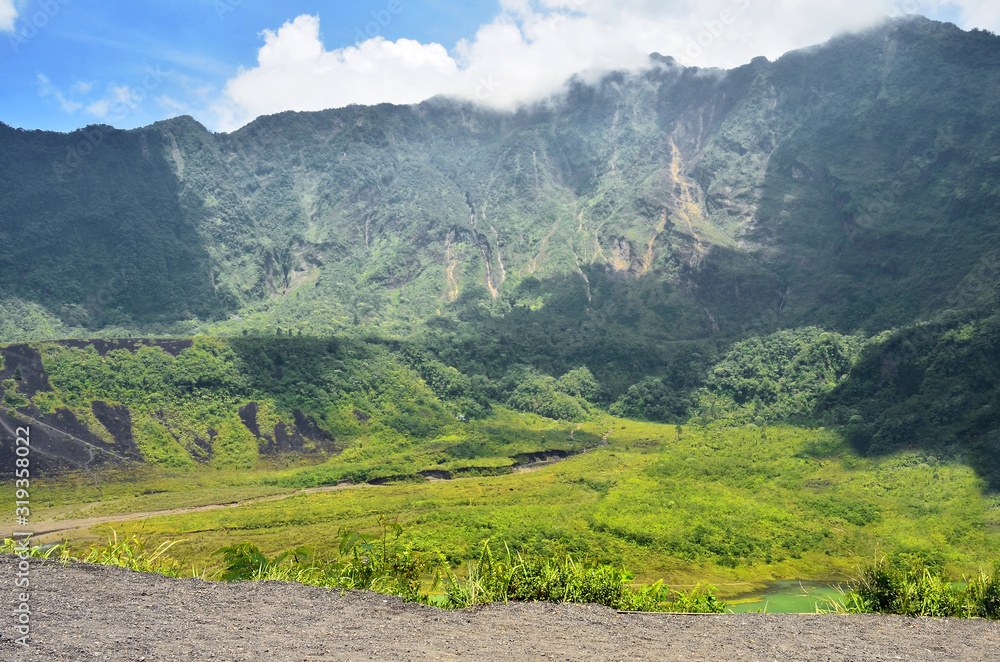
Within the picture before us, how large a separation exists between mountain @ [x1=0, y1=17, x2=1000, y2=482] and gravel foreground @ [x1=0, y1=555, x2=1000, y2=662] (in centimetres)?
6405

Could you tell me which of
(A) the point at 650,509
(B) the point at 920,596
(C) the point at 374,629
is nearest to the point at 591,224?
(A) the point at 650,509

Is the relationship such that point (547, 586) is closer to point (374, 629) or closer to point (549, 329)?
point (374, 629)

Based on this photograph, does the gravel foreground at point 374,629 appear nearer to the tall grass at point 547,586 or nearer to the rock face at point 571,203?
the tall grass at point 547,586

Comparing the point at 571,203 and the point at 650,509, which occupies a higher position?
the point at 571,203

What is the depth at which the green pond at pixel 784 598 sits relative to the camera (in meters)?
29.7

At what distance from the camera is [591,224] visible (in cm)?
14588

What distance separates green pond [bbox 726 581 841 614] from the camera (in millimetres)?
29703

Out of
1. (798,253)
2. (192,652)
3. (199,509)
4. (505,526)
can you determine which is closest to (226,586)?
(192,652)

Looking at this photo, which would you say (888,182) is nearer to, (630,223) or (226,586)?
(630,223)

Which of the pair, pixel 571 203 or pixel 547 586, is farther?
pixel 571 203

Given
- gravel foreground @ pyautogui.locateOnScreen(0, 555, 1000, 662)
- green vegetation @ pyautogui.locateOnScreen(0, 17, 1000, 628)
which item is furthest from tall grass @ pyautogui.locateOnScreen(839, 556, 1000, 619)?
gravel foreground @ pyautogui.locateOnScreen(0, 555, 1000, 662)

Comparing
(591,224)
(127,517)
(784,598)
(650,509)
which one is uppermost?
(591,224)

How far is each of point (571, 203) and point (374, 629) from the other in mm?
153300

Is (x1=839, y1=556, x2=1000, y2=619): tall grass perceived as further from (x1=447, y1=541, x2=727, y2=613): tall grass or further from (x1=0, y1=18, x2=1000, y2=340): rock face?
(x1=0, y1=18, x2=1000, y2=340): rock face
